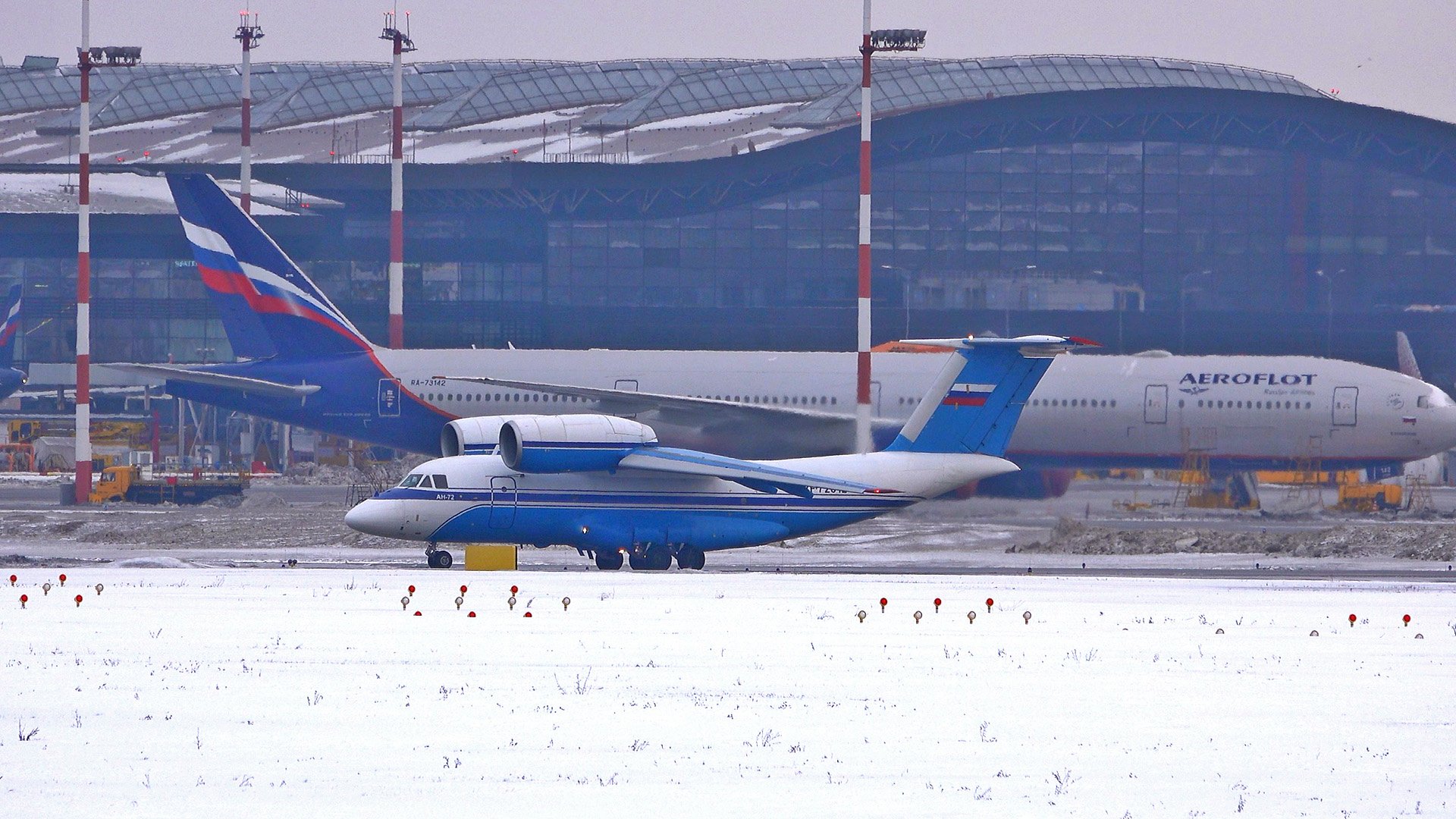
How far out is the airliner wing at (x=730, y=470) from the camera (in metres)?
32.6

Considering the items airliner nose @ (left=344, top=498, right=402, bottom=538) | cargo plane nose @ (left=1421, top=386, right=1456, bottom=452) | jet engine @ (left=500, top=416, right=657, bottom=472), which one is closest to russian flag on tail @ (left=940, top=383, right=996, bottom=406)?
jet engine @ (left=500, top=416, right=657, bottom=472)

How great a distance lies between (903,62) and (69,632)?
91440 millimetres

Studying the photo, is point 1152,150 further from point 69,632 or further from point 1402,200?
point 69,632

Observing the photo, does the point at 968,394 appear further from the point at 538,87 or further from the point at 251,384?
the point at 538,87

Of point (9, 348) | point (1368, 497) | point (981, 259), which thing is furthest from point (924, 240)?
point (9, 348)

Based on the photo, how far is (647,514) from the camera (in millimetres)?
33156

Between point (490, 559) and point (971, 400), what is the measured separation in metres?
11.0

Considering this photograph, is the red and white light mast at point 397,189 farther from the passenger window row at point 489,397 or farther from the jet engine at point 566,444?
the jet engine at point 566,444

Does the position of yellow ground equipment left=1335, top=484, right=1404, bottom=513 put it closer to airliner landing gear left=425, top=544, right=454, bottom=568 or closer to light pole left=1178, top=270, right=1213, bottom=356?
airliner landing gear left=425, top=544, right=454, bottom=568

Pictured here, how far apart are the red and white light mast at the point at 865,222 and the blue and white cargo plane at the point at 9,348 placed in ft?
171

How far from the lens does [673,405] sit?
143ft

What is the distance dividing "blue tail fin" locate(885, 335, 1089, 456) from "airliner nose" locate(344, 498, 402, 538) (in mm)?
11056

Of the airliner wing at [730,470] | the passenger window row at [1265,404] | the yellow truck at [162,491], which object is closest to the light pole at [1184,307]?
the passenger window row at [1265,404]

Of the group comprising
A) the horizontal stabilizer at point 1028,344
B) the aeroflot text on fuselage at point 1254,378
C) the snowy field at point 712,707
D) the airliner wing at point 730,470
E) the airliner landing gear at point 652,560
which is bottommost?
the airliner landing gear at point 652,560
